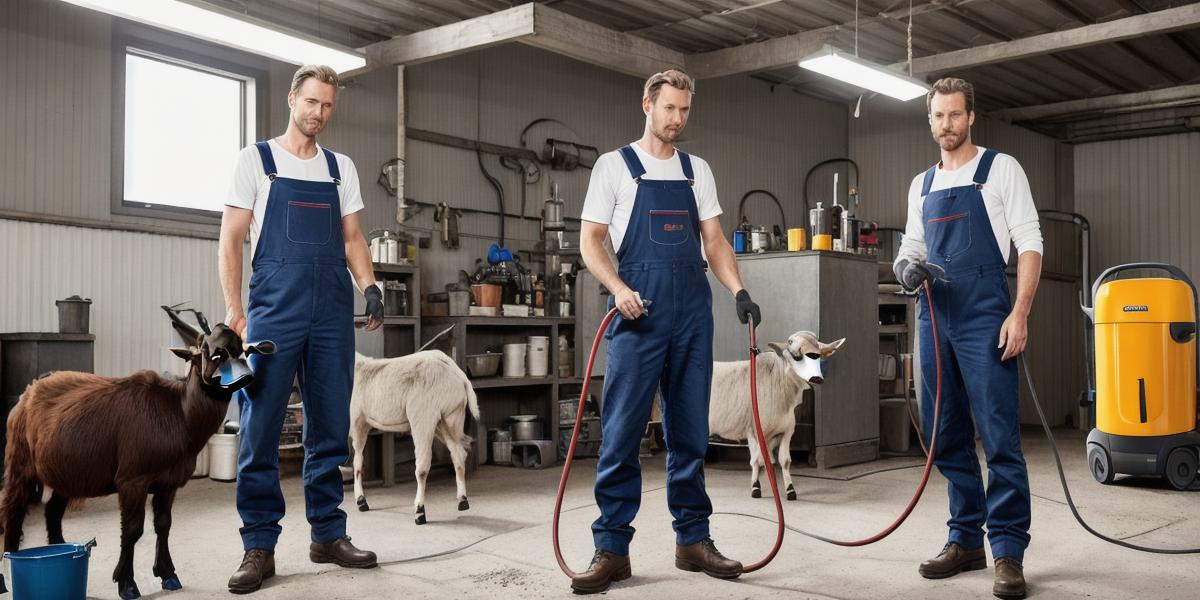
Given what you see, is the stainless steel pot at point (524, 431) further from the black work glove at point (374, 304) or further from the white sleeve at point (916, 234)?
the white sleeve at point (916, 234)

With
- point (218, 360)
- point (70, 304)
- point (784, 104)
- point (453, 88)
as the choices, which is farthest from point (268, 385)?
point (784, 104)

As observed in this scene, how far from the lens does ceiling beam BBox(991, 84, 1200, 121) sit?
1070 cm

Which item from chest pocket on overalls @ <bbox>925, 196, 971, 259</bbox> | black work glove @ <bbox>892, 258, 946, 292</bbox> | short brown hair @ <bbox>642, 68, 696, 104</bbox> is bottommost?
black work glove @ <bbox>892, 258, 946, 292</bbox>

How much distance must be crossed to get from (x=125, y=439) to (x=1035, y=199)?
10.7m

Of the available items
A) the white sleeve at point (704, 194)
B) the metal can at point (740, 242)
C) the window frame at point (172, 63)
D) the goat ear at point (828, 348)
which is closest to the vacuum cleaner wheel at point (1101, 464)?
the goat ear at point (828, 348)

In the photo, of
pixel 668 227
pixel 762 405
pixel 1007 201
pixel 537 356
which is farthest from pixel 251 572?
pixel 537 356

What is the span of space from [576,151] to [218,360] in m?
6.23

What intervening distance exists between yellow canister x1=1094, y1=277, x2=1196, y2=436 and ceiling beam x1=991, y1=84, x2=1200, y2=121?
5641mm

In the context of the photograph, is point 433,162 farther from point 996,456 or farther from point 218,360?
point 996,456

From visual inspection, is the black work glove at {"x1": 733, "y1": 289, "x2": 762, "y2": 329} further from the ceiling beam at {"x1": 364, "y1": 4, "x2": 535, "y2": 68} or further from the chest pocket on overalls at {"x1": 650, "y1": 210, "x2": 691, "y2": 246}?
the ceiling beam at {"x1": 364, "y1": 4, "x2": 535, "y2": 68}

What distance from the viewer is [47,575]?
3.19m

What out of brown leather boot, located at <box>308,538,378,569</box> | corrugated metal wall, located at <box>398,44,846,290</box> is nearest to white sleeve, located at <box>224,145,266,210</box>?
brown leather boot, located at <box>308,538,378,569</box>

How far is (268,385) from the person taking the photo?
11.9ft

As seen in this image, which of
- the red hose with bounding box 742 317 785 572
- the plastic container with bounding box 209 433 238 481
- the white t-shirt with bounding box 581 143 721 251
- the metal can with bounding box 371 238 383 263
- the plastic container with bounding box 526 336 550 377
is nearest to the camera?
the red hose with bounding box 742 317 785 572
